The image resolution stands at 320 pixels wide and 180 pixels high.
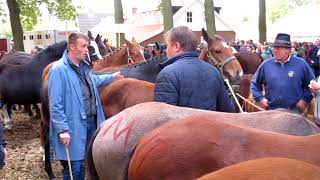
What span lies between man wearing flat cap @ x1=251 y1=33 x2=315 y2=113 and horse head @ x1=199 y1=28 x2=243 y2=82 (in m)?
1.63

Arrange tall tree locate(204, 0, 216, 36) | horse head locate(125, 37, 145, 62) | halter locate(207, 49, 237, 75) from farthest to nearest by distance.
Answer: tall tree locate(204, 0, 216, 36) → horse head locate(125, 37, 145, 62) → halter locate(207, 49, 237, 75)

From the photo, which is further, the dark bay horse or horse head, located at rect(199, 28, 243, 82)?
the dark bay horse

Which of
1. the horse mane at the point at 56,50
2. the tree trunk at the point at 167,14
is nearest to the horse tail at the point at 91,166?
the horse mane at the point at 56,50

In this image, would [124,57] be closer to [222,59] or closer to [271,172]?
[222,59]

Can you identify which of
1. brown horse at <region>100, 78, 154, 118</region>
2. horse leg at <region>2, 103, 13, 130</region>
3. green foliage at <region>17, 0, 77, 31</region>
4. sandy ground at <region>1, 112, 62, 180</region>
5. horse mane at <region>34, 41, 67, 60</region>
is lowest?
sandy ground at <region>1, 112, 62, 180</region>

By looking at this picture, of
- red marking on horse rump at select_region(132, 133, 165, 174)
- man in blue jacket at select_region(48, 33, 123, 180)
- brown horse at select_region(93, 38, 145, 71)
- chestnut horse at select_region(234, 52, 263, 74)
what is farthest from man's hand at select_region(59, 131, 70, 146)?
chestnut horse at select_region(234, 52, 263, 74)

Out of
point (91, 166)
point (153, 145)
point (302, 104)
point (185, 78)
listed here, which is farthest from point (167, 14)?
point (153, 145)

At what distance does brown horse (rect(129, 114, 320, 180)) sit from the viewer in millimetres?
3080

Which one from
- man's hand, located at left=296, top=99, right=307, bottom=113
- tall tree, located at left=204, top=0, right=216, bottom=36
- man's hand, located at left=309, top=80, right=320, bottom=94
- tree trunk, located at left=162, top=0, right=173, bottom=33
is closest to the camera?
man's hand, located at left=309, top=80, right=320, bottom=94

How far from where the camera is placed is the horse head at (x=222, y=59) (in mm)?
7926

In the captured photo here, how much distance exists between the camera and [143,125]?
3.91 metres

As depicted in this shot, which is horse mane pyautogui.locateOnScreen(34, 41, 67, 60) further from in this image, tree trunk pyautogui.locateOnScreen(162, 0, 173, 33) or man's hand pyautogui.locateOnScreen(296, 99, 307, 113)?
tree trunk pyautogui.locateOnScreen(162, 0, 173, 33)

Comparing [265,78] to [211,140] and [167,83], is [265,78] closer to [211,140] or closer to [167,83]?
[167,83]

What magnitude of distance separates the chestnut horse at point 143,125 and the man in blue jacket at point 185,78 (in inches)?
12.9
